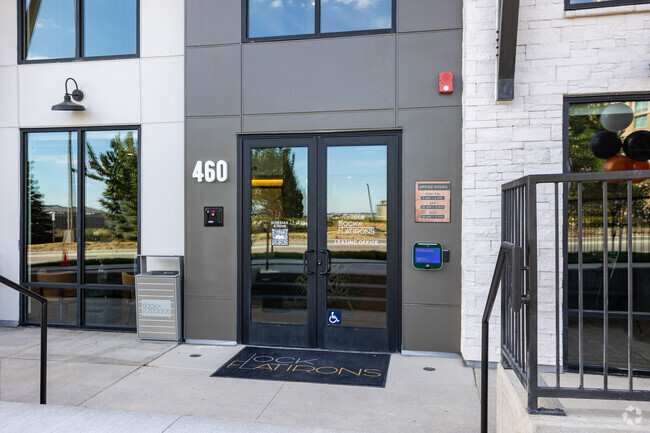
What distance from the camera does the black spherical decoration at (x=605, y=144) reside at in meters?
4.84

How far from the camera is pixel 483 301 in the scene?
493 centimetres

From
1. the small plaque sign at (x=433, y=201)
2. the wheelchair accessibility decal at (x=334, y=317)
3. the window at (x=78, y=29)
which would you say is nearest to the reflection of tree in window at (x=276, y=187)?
the wheelchair accessibility decal at (x=334, y=317)

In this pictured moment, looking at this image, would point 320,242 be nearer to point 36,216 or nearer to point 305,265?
point 305,265

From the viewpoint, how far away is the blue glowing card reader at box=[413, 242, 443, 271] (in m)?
5.20

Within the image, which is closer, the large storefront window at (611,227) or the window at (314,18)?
the large storefront window at (611,227)

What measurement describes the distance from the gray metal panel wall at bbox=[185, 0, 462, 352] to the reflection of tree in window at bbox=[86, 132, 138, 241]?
3.44ft

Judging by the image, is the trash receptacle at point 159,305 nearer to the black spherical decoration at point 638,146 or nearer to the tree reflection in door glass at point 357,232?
the tree reflection in door glass at point 357,232

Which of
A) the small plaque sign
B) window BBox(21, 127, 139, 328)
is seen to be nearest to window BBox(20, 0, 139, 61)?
window BBox(21, 127, 139, 328)

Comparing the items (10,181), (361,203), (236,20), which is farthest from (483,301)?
(10,181)

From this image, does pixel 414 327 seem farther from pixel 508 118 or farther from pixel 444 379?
pixel 508 118

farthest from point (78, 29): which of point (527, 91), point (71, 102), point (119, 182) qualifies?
point (527, 91)

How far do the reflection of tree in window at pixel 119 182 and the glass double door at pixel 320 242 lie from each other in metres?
1.71

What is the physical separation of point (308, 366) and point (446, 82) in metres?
3.31

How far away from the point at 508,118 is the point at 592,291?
1911 mm
